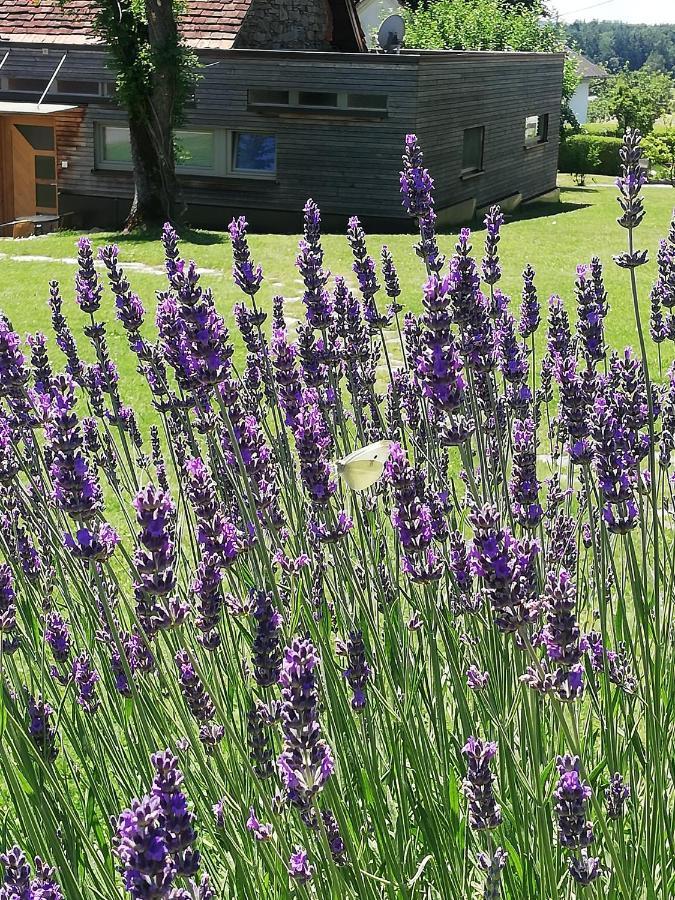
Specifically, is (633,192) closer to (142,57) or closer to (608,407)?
(608,407)

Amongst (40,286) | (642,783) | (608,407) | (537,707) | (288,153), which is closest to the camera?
(537,707)

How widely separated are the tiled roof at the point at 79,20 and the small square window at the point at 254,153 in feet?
6.89

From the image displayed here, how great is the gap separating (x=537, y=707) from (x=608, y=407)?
2.81ft

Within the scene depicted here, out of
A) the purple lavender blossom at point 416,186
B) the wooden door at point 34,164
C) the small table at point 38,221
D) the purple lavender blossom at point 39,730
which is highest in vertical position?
the wooden door at point 34,164

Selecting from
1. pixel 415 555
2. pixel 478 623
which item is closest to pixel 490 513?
pixel 415 555

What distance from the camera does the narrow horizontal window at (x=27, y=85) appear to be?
85.5ft

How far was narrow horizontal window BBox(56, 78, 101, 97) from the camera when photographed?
1004 inches

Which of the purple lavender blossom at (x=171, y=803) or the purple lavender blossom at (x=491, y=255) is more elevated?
the purple lavender blossom at (x=491, y=255)

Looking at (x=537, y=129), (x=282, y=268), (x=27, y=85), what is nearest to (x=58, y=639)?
(x=282, y=268)

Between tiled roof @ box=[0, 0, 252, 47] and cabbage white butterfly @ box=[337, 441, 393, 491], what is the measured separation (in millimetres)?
23880

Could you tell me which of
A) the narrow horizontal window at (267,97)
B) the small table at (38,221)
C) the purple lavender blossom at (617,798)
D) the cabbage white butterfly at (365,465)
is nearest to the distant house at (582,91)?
the narrow horizontal window at (267,97)

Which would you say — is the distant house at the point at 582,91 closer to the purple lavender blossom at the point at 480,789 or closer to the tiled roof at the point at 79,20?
the tiled roof at the point at 79,20

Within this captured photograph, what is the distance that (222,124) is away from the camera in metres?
24.7

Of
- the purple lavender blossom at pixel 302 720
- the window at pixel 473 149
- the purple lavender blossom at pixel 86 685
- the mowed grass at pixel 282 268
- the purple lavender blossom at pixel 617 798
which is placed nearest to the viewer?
the purple lavender blossom at pixel 302 720
